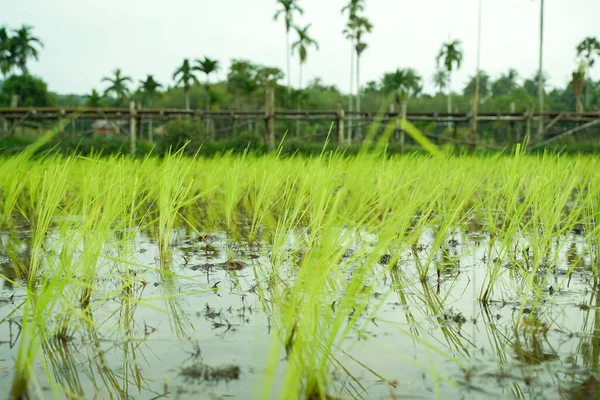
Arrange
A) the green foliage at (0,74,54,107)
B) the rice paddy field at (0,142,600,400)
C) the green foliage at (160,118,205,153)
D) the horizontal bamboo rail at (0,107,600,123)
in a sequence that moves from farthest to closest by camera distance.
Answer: the green foliage at (0,74,54,107) < the horizontal bamboo rail at (0,107,600,123) < the green foliage at (160,118,205,153) < the rice paddy field at (0,142,600,400)

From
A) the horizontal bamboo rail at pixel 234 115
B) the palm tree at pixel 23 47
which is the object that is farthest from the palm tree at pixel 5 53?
the horizontal bamboo rail at pixel 234 115

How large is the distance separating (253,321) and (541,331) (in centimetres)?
81

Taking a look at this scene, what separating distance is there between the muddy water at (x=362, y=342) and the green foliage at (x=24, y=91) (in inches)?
1545

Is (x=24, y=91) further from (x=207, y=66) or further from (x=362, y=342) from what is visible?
(x=362, y=342)

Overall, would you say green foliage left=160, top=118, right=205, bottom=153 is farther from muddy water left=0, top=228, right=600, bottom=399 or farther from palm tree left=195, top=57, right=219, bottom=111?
palm tree left=195, top=57, right=219, bottom=111

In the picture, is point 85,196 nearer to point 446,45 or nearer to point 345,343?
point 345,343

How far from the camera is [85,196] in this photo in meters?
2.28

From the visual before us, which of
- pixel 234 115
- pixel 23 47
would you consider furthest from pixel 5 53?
pixel 234 115

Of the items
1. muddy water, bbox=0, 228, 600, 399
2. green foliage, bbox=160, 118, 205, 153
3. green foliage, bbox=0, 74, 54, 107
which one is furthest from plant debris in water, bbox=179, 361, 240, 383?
green foliage, bbox=0, 74, 54, 107

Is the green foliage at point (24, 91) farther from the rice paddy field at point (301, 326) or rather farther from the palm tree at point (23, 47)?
the rice paddy field at point (301, 326)

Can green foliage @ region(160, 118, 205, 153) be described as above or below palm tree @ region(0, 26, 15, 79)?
below

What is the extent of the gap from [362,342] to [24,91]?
41112mm

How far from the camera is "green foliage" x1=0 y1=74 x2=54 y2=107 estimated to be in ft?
121

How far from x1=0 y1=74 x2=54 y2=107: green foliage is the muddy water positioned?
39251mm
